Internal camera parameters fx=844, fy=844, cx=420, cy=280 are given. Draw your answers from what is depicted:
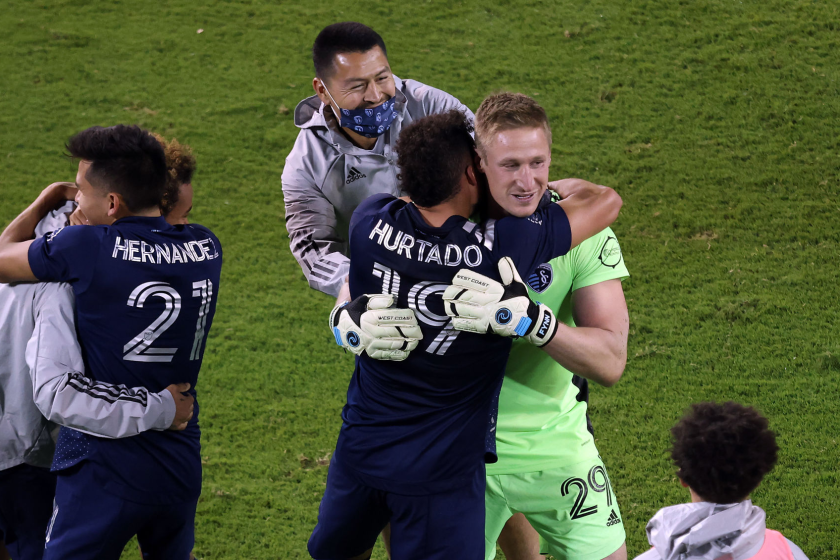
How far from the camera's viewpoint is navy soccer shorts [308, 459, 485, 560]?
7.57 ft

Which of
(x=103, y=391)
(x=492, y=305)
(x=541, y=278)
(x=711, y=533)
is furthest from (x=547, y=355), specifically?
(x=103, y=391)

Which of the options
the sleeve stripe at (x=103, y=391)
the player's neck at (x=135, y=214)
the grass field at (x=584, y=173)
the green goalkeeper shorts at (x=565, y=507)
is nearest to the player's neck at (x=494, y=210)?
the green goalkeeper shorts at (x=565, y=507)

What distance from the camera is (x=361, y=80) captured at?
312 cm

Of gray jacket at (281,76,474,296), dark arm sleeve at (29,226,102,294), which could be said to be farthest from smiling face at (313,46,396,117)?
dark arm sleeve at (29,226,102,294)

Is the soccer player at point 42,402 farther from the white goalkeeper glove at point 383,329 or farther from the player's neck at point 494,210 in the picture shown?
the player's neck at point 494,210

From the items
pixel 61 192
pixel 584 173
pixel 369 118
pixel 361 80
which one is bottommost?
pixel 584 173

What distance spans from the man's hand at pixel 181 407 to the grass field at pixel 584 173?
133 centimetres

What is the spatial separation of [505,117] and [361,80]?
39.1 inches

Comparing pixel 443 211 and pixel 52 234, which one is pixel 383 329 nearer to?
pixel 443 211

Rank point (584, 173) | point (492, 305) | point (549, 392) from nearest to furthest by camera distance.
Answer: point (492, 305) → point (549, 392) → point (584, 173)

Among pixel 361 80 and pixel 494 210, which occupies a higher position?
pixel 361 80

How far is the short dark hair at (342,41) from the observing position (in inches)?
123

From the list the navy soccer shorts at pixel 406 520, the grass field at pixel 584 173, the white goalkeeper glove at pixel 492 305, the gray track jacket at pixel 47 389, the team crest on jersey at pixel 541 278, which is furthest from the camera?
the grass field at pixel 584 173

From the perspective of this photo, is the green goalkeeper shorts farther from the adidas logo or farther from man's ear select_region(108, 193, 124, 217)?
man's ear select_region(108, 193, 124, 217)
